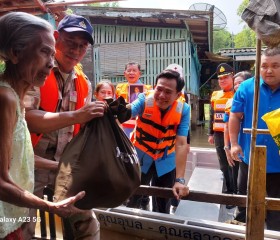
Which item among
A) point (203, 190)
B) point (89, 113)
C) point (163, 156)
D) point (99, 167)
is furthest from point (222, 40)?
point (99, 167)

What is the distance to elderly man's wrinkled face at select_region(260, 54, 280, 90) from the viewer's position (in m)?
2.41

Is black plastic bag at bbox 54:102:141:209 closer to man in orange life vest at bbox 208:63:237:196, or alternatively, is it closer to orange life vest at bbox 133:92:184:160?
orange life vest at bbox 133:92:184:160

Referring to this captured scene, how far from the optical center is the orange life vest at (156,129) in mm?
2723

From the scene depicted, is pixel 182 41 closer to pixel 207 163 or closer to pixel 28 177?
pixel 207 163

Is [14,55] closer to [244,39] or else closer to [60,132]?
[60,132]

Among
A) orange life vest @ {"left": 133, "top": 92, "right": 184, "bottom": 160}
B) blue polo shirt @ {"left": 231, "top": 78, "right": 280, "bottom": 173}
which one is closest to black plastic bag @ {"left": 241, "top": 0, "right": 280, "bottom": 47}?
blue polo shirt @ {"left": 231, "top": 78, "right": 280, "bottom": 173}

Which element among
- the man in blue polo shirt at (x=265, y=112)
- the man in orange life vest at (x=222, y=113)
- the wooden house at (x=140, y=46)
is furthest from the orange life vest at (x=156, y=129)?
the wooden house at (x=140, y=46)

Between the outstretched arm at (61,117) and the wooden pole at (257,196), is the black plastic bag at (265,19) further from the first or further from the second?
the outstretched arm at (61,117)

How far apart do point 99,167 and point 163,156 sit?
5.19 ft

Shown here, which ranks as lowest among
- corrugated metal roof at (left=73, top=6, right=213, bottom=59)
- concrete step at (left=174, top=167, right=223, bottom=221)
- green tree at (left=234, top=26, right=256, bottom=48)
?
concrete step at (left=174, top=167, right=223, bottom=221)

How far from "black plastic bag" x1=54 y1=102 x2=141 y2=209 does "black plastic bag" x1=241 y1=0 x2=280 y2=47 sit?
879mm

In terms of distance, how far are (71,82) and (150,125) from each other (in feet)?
3.42

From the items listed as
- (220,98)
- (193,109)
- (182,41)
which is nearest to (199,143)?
(193,109)

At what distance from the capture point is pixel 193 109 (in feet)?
43.0
